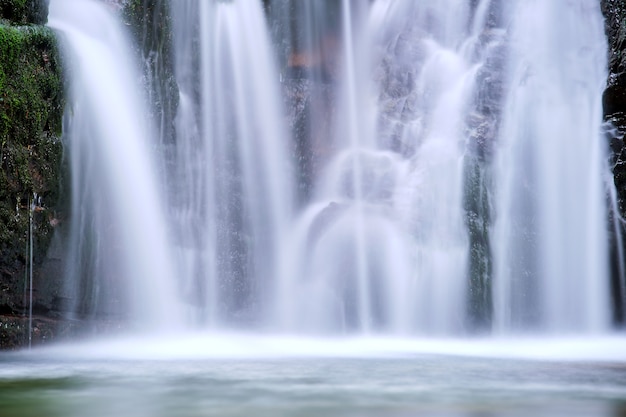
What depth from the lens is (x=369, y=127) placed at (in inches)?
620

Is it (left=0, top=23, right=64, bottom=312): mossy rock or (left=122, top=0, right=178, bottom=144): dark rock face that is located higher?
(left=122, top=0, right=178, bottom=144): dark rock face

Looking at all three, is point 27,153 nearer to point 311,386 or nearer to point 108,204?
point 108,204

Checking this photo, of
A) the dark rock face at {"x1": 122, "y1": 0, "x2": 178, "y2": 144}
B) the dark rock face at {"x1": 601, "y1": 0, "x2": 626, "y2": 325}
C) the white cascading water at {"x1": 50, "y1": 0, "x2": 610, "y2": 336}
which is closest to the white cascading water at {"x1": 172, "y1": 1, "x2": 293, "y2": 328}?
the white cascading water at {"x1": 50, "y1": 0, "x2": 610, "y2": 336}

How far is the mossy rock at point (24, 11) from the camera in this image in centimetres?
1217

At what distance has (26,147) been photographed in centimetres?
1215

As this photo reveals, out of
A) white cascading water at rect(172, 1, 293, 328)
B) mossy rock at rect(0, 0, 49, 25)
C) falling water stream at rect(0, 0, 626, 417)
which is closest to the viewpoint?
mossy rock at rect(0, 0, 49, 25)

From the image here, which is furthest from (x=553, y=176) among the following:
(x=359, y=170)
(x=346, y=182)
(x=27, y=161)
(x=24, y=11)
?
(x=24, y=11)

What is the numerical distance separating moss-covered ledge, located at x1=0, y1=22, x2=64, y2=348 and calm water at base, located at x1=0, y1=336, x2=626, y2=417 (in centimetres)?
241

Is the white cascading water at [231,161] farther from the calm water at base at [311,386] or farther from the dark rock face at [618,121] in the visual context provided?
the dark rock face at [618,121]

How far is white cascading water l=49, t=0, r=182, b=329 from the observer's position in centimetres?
1303

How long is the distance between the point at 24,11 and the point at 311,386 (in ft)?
26.7

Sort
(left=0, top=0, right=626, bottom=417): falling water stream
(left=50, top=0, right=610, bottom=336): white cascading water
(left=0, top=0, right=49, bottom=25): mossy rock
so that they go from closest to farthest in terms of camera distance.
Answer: (left=0, top=0, right=49, bottom=25): mossy rock → (left=0, top=0, right=626, bottom=417): falling water stream → (left=50, top=0, right=610, bottom=336): white cascading water

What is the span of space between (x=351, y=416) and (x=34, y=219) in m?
8.35

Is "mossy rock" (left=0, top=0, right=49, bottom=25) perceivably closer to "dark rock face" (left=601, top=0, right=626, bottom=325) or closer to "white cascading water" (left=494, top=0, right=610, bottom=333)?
"white cascading water" (left=494, top=0, right=610, bottom=333)
